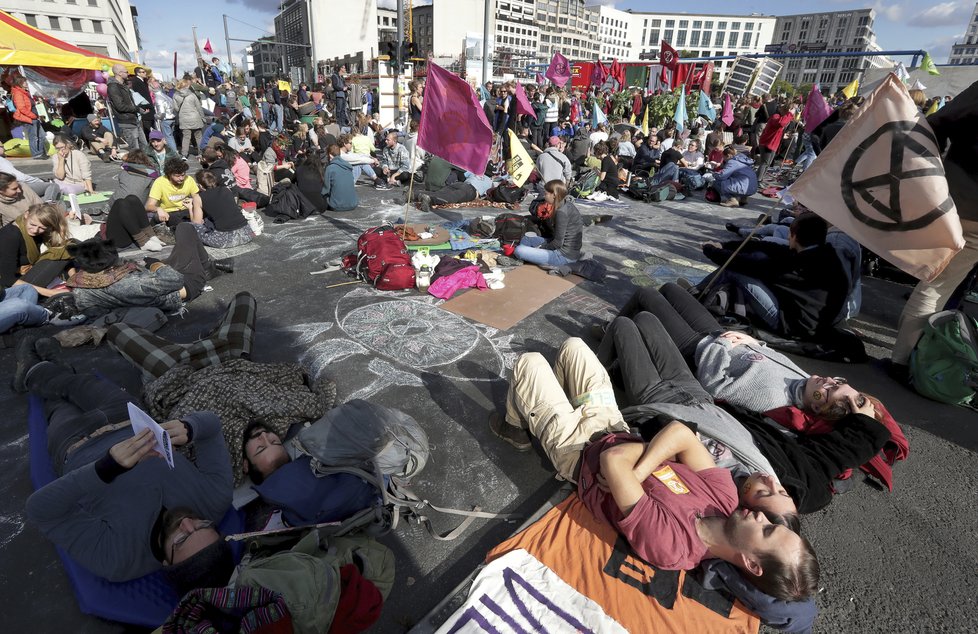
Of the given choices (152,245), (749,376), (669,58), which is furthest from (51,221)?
(669,58)

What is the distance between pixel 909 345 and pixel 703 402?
9.64 feet

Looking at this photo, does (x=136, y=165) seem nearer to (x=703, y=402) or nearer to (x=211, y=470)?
(x=211, y=470)

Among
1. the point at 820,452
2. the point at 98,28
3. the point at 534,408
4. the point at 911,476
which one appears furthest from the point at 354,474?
the point at 98,28

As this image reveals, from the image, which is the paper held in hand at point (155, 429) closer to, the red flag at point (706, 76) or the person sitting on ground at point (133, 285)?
the person sitting on ground at point (133, 285)

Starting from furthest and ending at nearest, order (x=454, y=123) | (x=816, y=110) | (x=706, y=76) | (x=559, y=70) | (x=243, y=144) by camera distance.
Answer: (x=706, y=76) → (x=559, y=70) → (x=243, y=144) → (x=816, y=110) → (x=454, y=123)

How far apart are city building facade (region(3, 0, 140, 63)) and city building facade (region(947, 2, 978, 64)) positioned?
7107 inches

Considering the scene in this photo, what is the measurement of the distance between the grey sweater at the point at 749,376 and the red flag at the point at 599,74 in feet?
86.5

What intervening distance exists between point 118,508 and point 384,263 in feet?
12.6

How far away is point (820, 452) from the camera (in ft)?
9.06

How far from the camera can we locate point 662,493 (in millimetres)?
2289

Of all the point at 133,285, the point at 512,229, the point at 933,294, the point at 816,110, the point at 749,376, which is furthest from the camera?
the point at 816,110

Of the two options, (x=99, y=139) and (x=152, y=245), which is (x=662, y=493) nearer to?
(x=152, y=245)

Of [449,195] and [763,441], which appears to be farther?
[449,195]

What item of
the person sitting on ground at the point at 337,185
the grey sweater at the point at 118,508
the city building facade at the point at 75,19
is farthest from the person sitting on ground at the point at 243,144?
the city building facade at the point at 75,19
